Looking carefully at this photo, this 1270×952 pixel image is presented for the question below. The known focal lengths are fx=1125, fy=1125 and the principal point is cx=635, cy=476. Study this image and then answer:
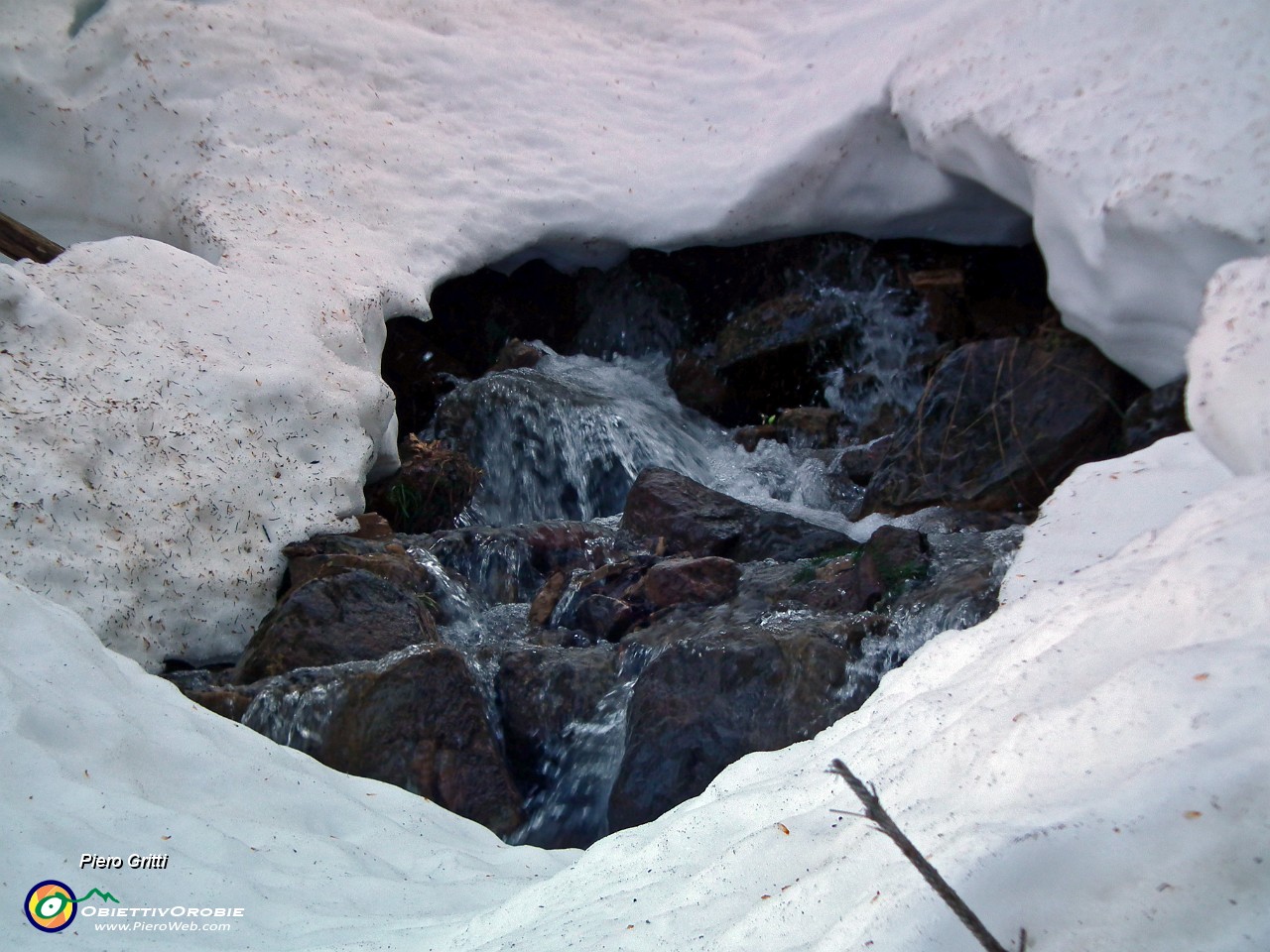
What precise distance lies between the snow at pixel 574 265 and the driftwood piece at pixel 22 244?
0.67 m

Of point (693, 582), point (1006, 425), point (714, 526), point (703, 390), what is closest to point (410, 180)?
point (703, 390)

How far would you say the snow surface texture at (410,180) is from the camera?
4508mm

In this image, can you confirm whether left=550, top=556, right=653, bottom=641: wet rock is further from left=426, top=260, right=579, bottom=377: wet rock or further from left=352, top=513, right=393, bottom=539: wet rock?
left=426, top=260, right=579, bottom=377: wet rock

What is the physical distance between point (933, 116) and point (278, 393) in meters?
3.47

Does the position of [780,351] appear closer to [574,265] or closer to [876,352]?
[876,352]

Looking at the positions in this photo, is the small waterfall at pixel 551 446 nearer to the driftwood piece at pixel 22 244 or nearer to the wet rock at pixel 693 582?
the wet rock at pixel 693 582

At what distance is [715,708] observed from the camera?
11.1 ft

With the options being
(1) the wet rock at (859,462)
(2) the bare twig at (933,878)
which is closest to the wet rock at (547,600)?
(1) the wet rock at (859,462)

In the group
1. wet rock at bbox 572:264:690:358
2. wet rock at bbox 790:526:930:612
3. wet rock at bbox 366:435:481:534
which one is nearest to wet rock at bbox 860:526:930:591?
wet rock at bbox 790:526:930:612

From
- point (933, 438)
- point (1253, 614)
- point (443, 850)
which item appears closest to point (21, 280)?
point (443, 850)

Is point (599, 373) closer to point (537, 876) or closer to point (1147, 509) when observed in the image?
point (1147, 509)

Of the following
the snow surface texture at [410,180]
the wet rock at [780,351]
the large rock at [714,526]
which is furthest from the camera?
the wet rock at [780,351]

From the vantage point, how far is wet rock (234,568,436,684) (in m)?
4.16

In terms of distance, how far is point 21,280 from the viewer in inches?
189
